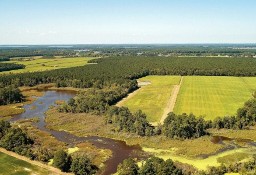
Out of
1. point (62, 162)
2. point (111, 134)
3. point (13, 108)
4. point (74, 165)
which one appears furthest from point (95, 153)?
point (13, 108)

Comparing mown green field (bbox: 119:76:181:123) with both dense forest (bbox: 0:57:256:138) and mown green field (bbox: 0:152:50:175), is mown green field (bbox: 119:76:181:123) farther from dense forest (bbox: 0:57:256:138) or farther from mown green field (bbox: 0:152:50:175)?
mown green field (bbox: 0:152:50:175)

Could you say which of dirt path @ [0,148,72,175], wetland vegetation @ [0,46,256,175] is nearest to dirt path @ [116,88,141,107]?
wetland vegetation @ [0,46,256,175]

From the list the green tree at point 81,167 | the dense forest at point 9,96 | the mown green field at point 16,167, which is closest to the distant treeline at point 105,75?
the dense forest at point 9,96

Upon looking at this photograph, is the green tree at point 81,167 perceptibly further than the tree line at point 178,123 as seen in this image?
No

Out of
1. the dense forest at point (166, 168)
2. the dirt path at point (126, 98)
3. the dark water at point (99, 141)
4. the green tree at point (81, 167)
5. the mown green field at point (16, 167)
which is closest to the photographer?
the dense forest at point (166, 168)

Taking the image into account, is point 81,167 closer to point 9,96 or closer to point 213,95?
point 9,96

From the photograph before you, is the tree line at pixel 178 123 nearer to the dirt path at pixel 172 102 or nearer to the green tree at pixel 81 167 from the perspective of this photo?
the dirt path at pixel 172 102
